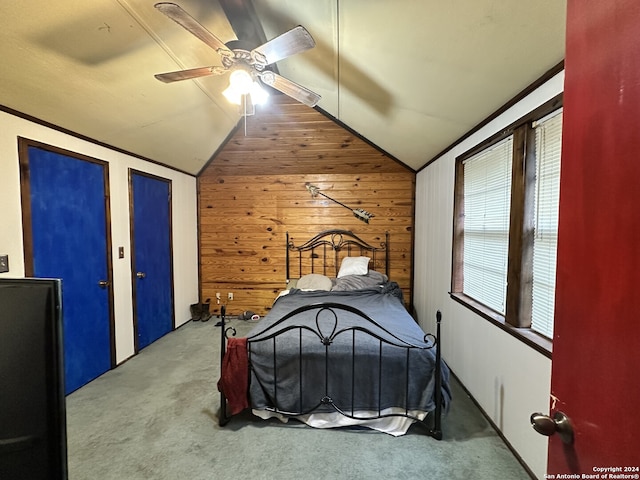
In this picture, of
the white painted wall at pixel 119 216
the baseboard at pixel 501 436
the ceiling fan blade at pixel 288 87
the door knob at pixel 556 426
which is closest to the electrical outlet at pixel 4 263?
the white painted wall at pixel 119 216

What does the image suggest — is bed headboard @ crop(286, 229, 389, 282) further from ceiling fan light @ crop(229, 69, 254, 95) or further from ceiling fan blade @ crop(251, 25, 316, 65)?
ceiling fan blade @ crop(251, 25, 316, 65)

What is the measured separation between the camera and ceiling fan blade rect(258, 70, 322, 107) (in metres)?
1.88

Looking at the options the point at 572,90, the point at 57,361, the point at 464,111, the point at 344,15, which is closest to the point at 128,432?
the point at 57,361

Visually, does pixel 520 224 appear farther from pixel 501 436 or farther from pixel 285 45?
pixel 285 45

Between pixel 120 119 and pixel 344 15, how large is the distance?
211cm

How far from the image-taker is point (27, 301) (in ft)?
2.18

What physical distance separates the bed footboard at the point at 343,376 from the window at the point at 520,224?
0.53 m

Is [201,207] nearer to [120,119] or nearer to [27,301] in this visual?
[120,119]

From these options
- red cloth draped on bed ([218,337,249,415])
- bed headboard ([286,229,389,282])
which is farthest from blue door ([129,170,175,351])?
red cloth draped on bed ([218,337,249,415])

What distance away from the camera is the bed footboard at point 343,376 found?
1952 millimetres

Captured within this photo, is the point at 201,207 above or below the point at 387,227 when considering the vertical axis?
above

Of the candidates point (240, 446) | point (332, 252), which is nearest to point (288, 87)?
point (240, 446)

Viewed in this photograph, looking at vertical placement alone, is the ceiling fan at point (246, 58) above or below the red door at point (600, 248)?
above

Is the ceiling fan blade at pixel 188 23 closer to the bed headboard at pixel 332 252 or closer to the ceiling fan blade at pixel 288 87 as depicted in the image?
the ceiling fan blade at pixel 288 87
